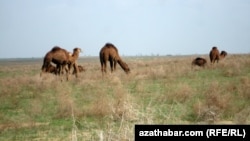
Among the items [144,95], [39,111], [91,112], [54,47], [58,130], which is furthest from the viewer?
[54,47]

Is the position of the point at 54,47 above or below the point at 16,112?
above

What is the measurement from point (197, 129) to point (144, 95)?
26.8 ft

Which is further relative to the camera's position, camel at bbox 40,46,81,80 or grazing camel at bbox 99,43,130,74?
grazing camel at bbox 99,43,130,74

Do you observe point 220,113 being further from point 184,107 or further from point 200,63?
point 200,63

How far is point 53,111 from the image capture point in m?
10.9

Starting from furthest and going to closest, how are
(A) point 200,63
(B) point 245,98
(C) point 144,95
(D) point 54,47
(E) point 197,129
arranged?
(A) point 200,63, (D) point 54,47, (C) point 144,95, (B) point 245,98, (E) point 197,129

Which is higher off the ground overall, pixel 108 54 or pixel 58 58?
pixel 108 54

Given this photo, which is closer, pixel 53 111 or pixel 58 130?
pixel 58 130

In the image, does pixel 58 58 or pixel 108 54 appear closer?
pixel 58 58

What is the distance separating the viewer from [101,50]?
75.7 ft

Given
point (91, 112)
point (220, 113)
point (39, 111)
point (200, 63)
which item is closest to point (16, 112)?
point (39, 111)

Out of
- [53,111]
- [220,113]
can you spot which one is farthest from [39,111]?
[220,113]

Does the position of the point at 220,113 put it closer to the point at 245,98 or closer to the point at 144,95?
the point at 245,98

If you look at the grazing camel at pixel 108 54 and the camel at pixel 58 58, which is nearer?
the camel at pixel 58 58
